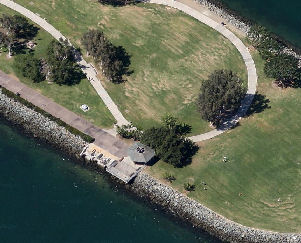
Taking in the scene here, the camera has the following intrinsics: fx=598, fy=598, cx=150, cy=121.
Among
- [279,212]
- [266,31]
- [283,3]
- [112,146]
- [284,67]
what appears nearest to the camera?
[279,212]

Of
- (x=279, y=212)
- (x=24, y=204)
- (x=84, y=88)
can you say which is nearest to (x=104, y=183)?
(x=24, y=204)

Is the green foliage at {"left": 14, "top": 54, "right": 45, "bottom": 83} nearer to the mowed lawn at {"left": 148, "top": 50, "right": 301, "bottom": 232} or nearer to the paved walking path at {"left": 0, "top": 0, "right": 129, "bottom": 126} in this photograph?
the paved walking path at {"left": 0, "top": 0, "right": 129, "bottom": 126}

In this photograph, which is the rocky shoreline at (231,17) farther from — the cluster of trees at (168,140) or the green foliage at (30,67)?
the green foliage at (30,67)

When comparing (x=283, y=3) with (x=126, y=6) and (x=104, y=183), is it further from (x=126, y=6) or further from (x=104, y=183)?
(x=104, y=183)

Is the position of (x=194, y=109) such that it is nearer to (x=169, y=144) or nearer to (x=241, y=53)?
(x=169, y=144)

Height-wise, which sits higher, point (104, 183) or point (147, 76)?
point (147, 76)
